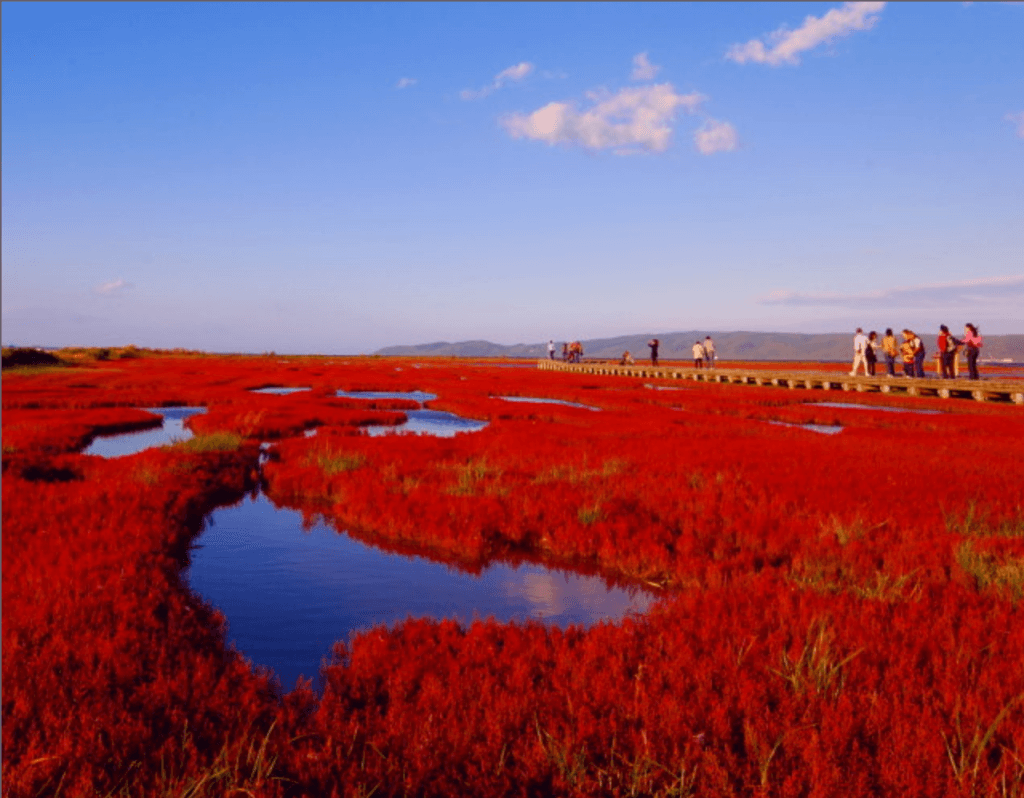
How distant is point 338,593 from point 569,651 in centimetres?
338

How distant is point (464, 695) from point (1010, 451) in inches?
652

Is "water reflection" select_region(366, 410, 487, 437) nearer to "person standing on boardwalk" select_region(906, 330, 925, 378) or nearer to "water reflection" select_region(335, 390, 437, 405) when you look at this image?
"water reflection" select_region(335, 390, 437, 405)

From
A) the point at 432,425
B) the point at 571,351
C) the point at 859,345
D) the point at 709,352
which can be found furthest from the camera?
the point at 571,351

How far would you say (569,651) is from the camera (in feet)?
18.9

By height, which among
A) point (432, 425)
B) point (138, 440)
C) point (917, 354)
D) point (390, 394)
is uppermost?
point (917, 354)

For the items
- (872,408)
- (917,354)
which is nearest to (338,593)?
(872,408)

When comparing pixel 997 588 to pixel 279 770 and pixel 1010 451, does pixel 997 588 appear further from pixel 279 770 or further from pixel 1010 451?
pixel 1010 451

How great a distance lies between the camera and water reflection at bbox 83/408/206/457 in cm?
1733

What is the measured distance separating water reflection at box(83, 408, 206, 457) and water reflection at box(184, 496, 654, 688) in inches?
320

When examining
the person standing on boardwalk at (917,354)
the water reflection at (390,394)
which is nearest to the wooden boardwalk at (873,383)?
the person standing on boardwalk at (917,354)

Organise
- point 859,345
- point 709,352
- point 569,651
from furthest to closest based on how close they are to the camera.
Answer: point 709,352
point 859,345
point 569,651

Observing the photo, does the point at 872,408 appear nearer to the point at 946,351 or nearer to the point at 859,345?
the point at 946,351

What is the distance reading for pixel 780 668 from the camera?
533 cm

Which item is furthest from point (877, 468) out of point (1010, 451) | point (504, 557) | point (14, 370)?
point (14, 370)
